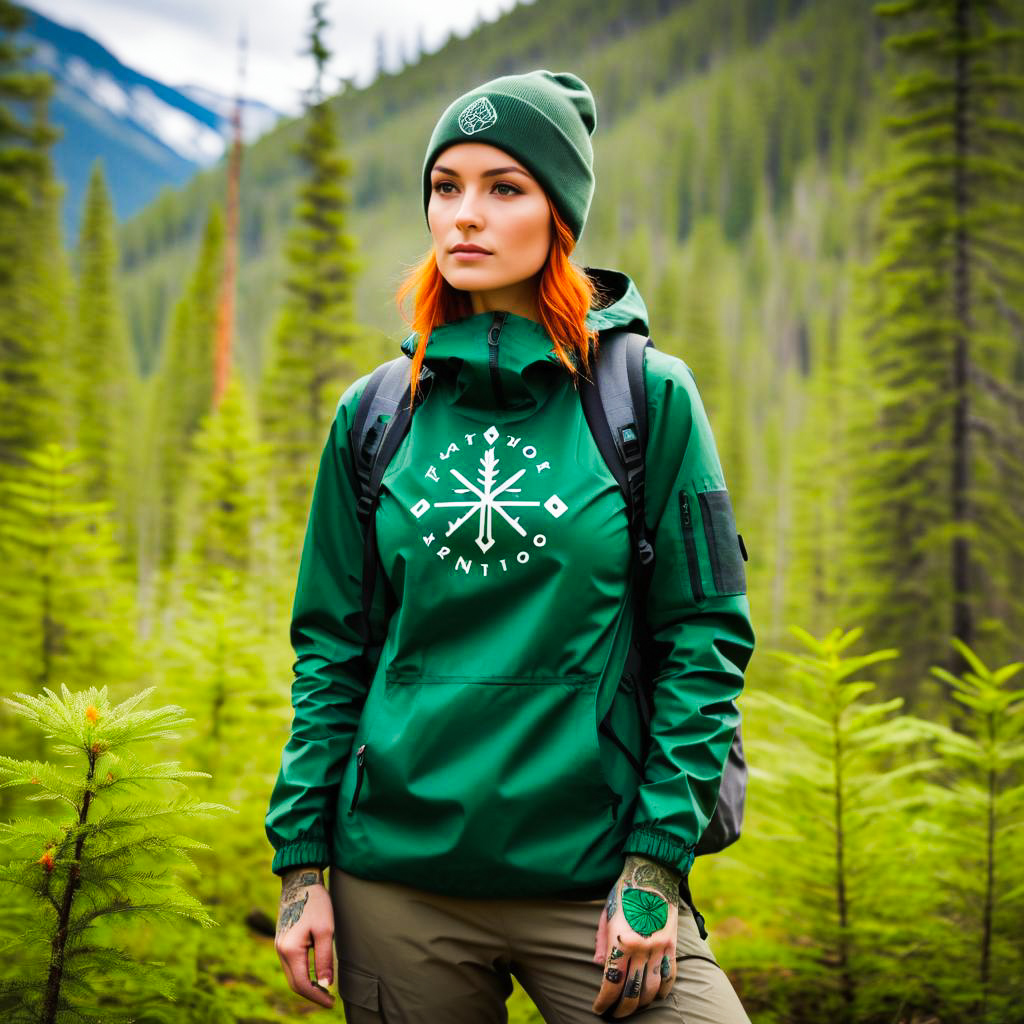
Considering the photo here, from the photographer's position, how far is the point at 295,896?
7.22 ft

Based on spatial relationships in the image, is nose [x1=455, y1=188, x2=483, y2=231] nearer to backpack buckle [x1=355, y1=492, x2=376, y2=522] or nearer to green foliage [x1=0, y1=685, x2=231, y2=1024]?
backpack buckle [x1=355, y1=492, x2=376, y2=522]

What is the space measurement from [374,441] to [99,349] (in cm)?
4297

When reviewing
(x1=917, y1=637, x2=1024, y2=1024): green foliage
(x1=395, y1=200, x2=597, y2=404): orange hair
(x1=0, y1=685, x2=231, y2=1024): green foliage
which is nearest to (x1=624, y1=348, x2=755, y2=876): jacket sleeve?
(x1=395, y1=200, x2=597, y2=404): orange hair

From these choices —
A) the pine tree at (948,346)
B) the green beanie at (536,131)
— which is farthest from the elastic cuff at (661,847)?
the pine tree at (948,346)

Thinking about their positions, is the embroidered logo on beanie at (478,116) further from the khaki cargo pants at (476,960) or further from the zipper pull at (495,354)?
the khaki cargo pants at (476,960)

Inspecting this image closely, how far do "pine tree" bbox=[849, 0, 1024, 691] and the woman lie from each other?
1472 centimetres

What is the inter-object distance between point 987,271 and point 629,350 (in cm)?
1596

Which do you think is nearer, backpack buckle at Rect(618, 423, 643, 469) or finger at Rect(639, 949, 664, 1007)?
finger at Rect(639, 949, 664, 1007)

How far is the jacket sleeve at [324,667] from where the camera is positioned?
2.21m

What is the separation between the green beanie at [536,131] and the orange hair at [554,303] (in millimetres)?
85

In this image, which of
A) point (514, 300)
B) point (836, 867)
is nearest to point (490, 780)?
point (514, 300)

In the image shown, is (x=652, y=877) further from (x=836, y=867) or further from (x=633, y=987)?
(x=836, y=867)

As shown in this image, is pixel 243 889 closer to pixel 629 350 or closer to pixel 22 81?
pixel 629 350

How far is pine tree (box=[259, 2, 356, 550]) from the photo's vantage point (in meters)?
19.7
